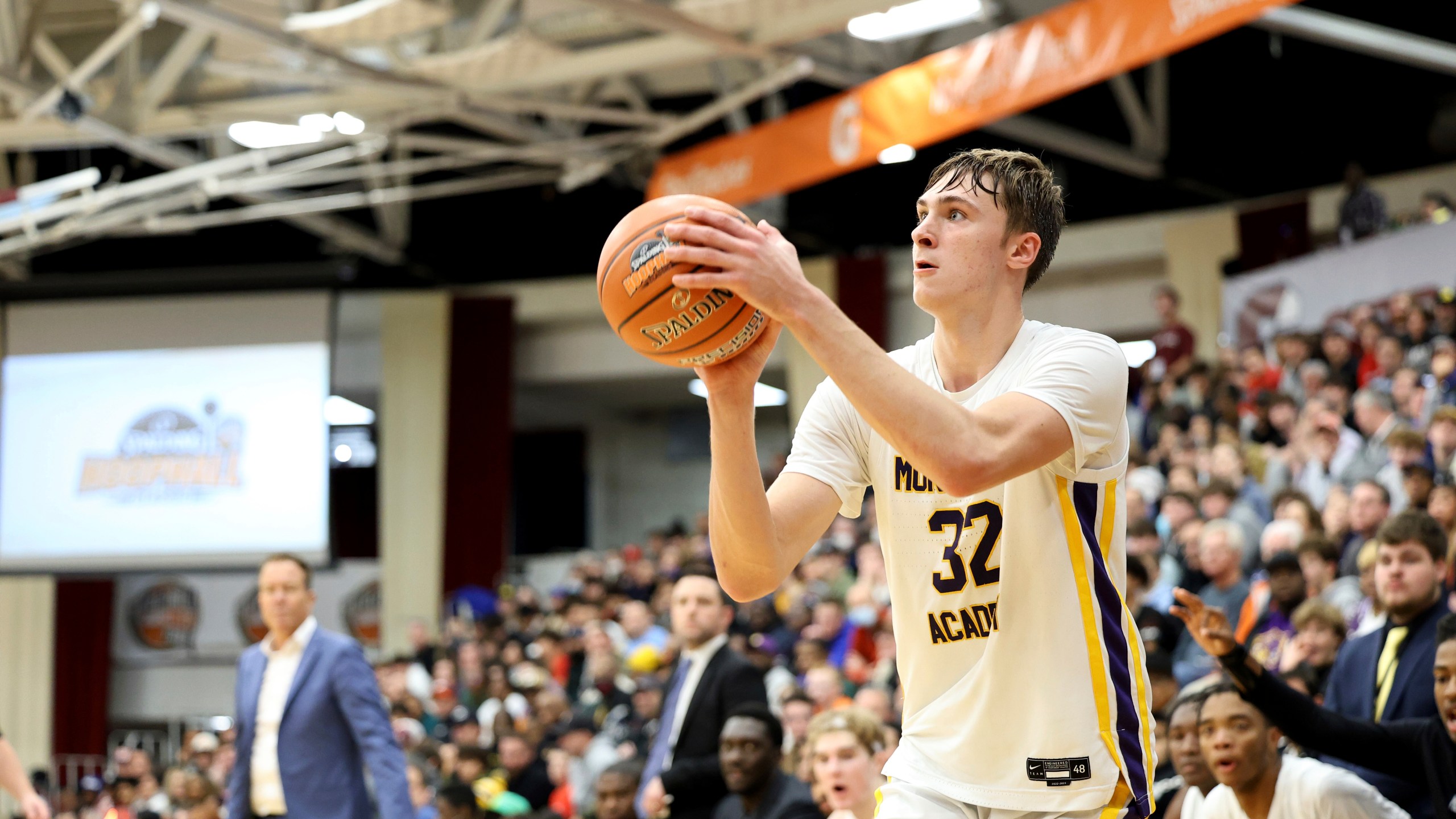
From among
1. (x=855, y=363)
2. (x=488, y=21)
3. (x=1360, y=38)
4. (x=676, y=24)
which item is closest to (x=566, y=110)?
(x=488, y=21)

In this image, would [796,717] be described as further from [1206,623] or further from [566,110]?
[566,110]

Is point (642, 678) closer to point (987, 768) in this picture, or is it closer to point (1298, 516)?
point (1298, 516)

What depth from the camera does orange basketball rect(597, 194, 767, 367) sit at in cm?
231

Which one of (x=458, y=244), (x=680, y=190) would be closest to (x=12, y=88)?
(x=680, y=190)

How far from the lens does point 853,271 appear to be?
18.1 metres

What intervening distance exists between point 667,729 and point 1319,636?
2.55 meters

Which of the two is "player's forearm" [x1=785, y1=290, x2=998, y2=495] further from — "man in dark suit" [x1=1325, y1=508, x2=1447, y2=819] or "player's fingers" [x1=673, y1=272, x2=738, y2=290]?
"man in dark suit" [x1=1325, y1=508, x2=1447, y2=819]

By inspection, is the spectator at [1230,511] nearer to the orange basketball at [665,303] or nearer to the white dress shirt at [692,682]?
the white dress shirt at [692,682]

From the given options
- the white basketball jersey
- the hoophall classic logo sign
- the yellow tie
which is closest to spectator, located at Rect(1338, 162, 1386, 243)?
the yellow tie

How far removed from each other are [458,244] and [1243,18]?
13.6m

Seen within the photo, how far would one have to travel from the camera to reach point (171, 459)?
687 inches

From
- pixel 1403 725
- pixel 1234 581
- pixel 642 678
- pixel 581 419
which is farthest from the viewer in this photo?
pixel 581 419

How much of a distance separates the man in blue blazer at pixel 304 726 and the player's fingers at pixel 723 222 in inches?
145

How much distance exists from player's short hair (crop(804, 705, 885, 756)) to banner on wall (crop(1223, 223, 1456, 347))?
792cm
